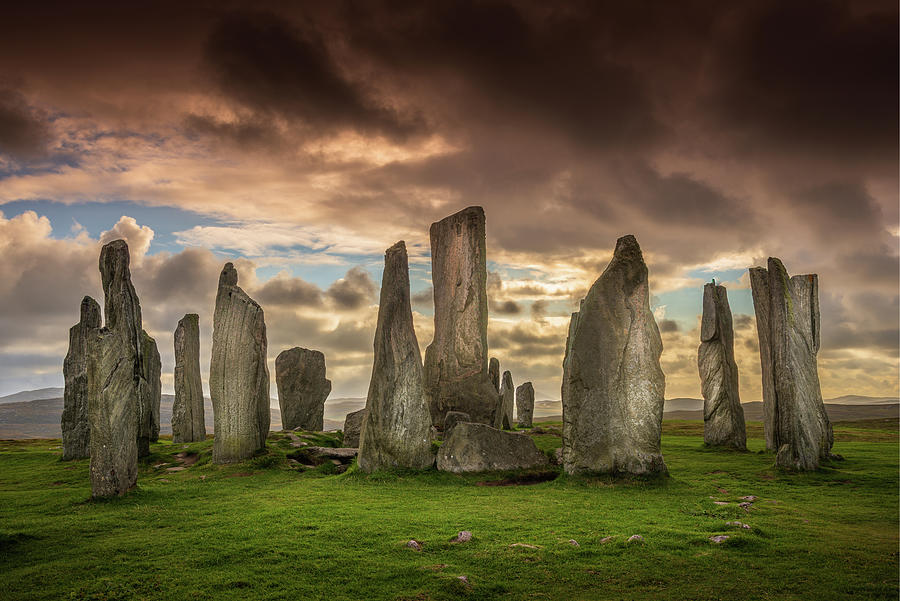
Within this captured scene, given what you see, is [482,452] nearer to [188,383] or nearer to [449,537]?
[449,537]

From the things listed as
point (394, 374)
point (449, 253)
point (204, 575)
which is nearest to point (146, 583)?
point (204, 575)

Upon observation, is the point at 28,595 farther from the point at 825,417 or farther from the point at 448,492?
the point at 825,417

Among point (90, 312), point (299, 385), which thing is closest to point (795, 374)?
point (299, 385)

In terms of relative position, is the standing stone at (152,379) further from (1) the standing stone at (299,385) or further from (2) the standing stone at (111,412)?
(2) the standing stone at (111,412)

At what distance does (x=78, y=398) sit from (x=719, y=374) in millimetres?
25068

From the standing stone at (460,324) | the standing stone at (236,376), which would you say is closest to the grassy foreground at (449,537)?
the standing stone at (236,376)

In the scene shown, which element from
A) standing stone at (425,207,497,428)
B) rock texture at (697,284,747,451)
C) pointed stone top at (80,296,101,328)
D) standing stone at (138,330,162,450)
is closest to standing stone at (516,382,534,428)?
rock texture at (697,284,747,451)

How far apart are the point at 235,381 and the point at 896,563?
56.6 ft

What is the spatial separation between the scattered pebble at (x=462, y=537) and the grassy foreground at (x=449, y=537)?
111mm

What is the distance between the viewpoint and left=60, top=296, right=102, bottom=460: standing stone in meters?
22.5

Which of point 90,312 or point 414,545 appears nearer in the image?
point 414,545

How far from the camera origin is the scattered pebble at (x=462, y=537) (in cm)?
1016

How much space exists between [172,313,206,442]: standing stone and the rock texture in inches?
849

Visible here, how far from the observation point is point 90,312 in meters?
22.5
